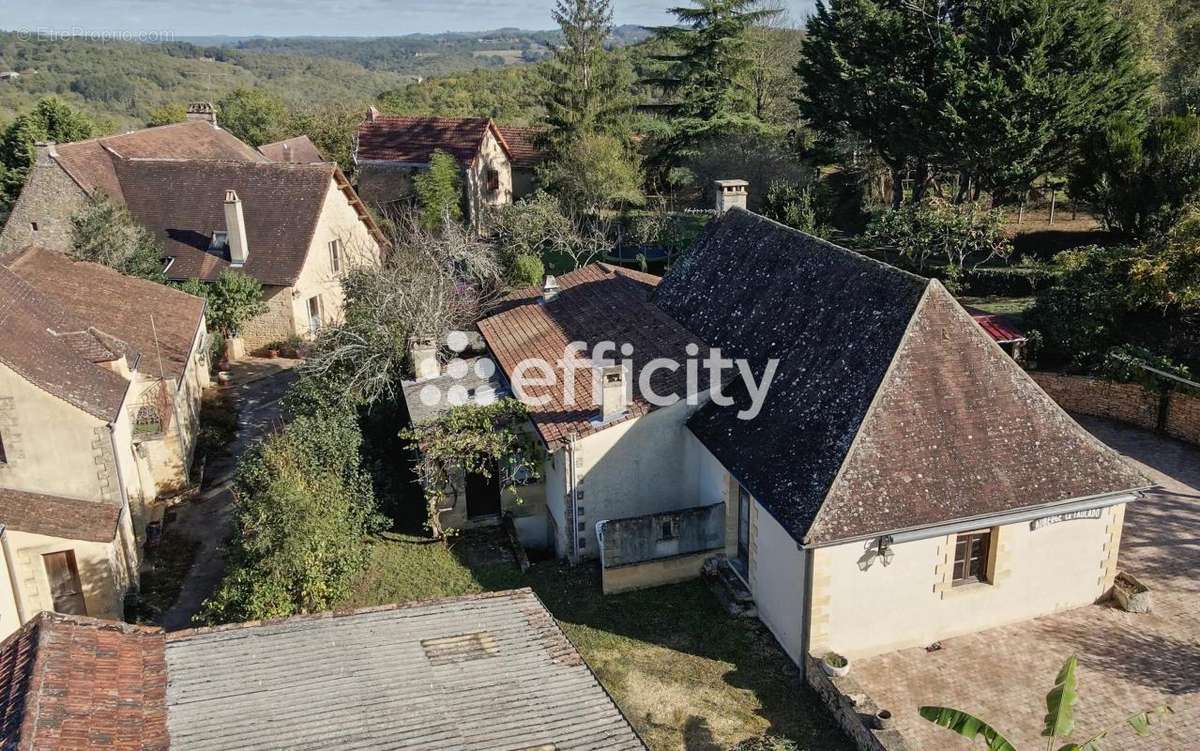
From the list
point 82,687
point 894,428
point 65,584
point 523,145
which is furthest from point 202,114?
point 82,687

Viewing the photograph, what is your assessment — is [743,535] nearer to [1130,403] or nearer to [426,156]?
[1130,403]

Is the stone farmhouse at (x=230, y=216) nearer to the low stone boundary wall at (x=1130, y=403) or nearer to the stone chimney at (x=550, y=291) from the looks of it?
the stone chimney at (x=550, y=291)

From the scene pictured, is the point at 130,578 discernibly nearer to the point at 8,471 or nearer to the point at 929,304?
the point at 8,471

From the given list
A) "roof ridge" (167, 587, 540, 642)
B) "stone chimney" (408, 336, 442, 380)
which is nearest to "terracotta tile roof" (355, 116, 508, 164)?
"stone chimney" (408, 336, 442, 380)

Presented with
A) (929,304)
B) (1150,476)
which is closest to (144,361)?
(929,304)

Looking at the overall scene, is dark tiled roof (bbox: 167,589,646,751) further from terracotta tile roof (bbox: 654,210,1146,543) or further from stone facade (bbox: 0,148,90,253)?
stone facade (bbox: 0,148,90,253)
